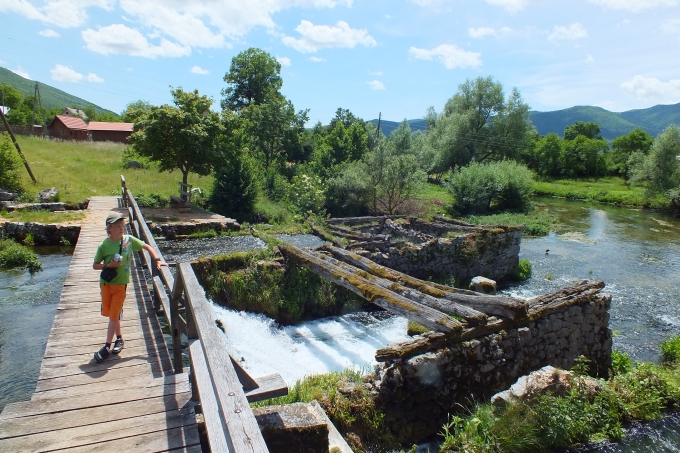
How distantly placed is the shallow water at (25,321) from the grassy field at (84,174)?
8.90 m

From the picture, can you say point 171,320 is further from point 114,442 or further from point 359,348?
point 359,348

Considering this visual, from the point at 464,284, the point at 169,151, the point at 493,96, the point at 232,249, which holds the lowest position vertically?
the point at 464,284

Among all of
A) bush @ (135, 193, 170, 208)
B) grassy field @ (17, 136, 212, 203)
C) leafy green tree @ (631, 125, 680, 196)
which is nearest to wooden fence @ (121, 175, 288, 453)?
bush @ (135, 193, 170, 208)

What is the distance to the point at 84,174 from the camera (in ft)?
86.3

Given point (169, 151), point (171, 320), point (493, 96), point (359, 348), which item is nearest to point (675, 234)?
point (493, 96)

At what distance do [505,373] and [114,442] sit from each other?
723cm

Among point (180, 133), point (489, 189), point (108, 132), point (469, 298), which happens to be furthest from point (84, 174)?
point (108, 132)

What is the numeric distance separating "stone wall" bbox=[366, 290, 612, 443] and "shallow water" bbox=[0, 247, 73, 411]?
595cm

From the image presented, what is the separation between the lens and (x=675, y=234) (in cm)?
2827

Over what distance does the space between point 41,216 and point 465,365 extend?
17772mm

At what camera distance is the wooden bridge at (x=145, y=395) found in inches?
114

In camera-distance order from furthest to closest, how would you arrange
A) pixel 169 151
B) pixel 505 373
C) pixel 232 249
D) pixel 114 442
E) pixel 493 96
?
pixel 493 96
pixel 169 151
pixel 232 249
pixel 505 373
pixel 114 442

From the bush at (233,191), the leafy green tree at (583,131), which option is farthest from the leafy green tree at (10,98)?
the leafy green tree at (583,131)

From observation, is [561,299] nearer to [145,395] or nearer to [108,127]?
[145,395]
